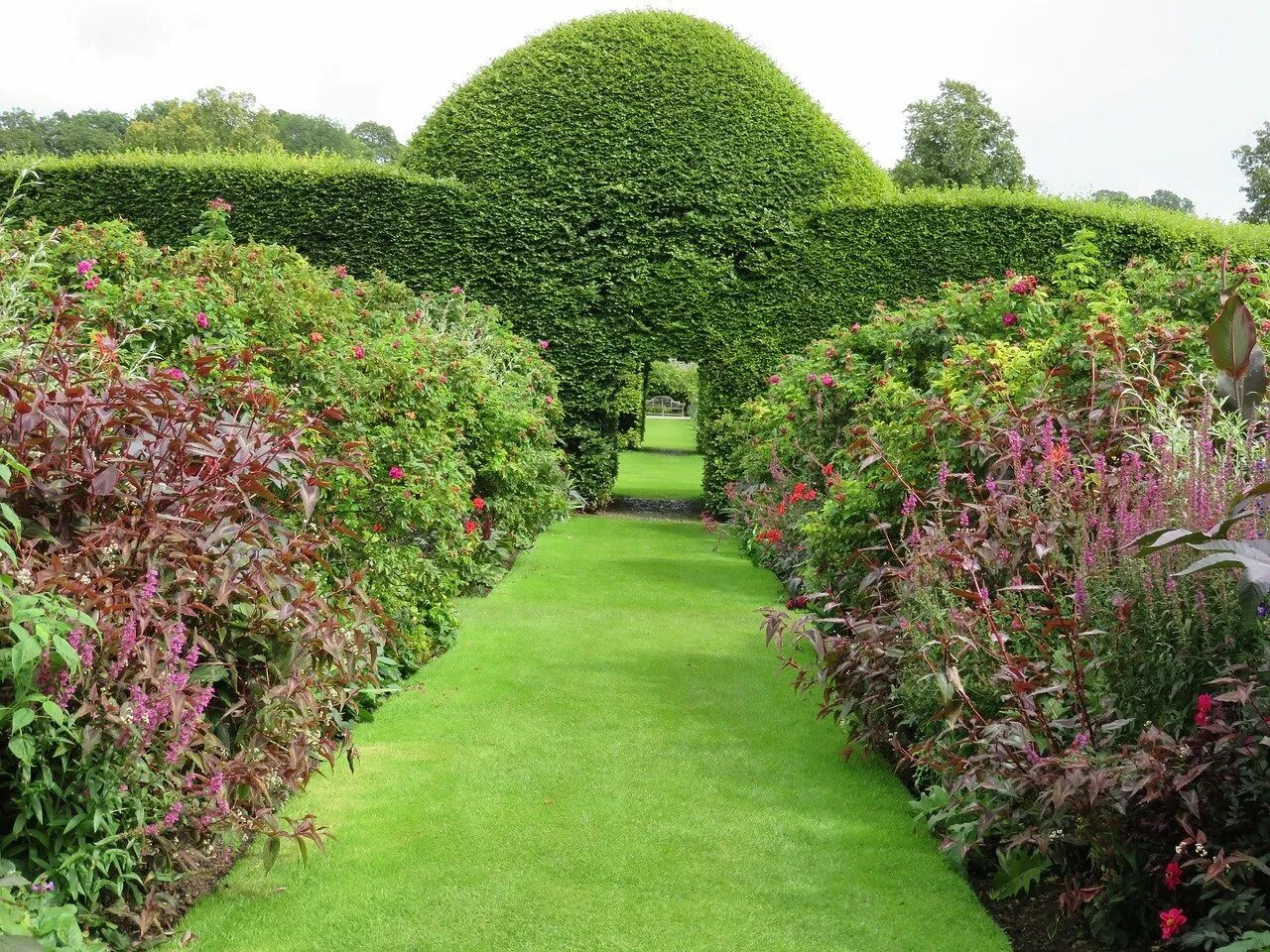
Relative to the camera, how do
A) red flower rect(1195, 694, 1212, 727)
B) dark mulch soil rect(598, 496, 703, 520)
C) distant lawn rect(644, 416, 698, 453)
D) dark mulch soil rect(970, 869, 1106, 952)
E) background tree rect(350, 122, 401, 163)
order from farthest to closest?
background tree rect(350, 122, 401, 163), distant lawn rect(644, 416, 698, 453), dark mulch soil rect(598, 496, 703, 520), dark mulch soil rect(970, 869, 1106, 952), red flower rect(1195, 694, 1212, 727)

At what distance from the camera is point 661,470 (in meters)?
22.0

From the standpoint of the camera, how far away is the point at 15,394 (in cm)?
319

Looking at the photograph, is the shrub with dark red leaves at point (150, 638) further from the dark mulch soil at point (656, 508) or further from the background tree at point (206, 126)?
the background tree at point (206, 126)

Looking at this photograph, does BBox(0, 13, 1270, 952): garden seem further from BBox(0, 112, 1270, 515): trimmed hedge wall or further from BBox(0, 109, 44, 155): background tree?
BBox(0, 109, 44, 155): background tree

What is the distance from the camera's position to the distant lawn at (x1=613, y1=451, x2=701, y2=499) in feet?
58.2

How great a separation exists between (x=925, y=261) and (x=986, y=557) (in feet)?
36.8

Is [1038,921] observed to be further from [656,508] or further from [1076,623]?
[656,508]

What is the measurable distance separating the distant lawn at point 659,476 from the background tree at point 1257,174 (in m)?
27.2

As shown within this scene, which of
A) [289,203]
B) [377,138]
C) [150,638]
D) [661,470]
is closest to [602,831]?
[150,638]

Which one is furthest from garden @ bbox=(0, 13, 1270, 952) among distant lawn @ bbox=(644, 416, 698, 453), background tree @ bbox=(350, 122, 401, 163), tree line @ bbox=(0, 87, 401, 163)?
background tree @ bbox=(350, 122, 401, 163)

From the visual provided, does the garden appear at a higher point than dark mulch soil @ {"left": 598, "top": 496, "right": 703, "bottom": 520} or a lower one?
higher

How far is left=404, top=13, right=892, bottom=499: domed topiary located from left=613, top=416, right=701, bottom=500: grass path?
3.04 metres

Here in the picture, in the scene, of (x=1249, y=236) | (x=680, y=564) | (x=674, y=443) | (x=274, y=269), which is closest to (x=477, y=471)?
(x=274, y=269)

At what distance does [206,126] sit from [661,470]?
38.7 meters
